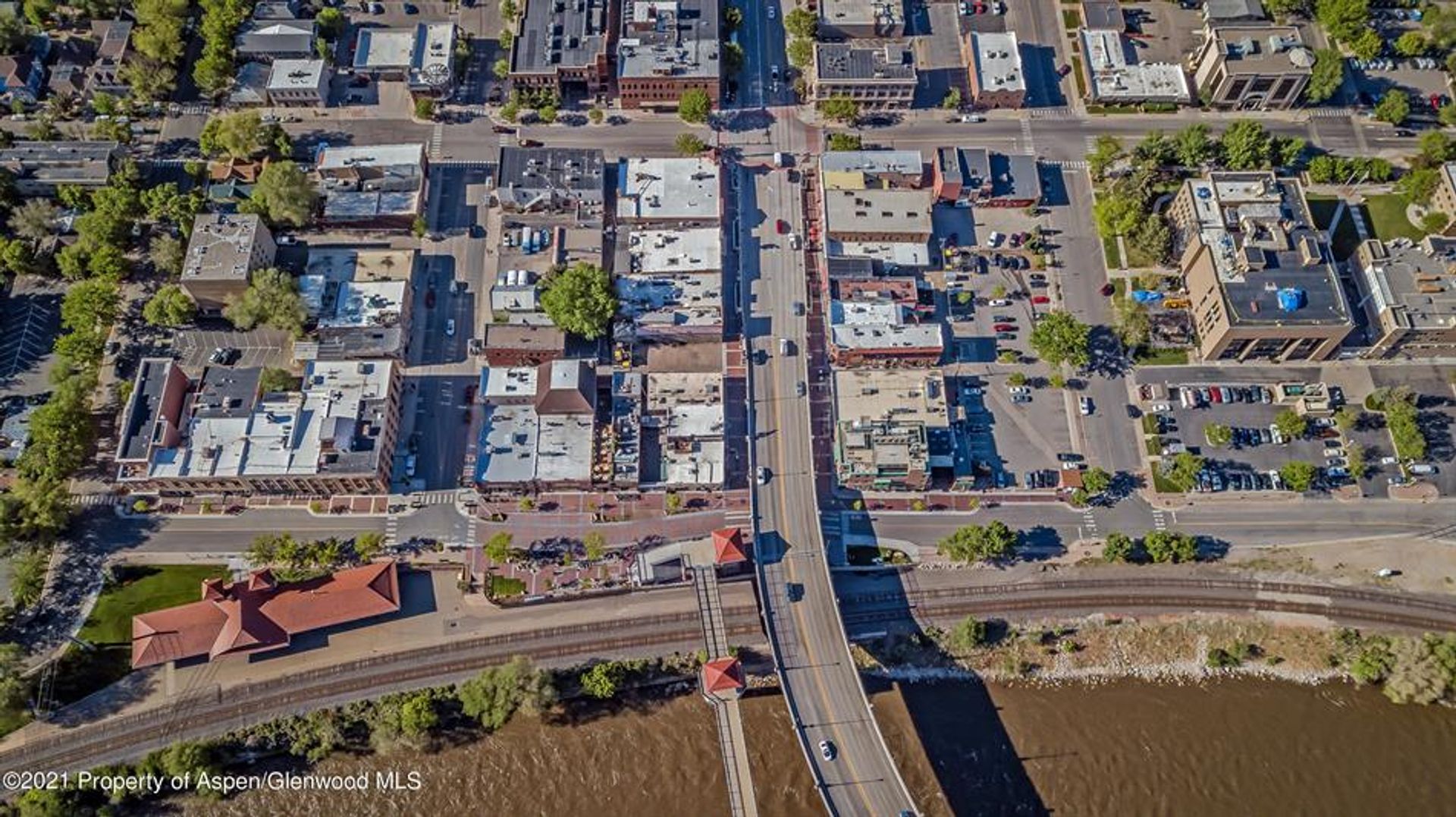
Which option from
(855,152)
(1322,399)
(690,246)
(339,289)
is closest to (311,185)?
(339,289)

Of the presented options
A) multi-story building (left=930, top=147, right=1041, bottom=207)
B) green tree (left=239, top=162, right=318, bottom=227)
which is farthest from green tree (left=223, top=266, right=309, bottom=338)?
multi-story building (left=930, top=147, right=1041, bottom=207)

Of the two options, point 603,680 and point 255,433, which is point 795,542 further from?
point 255,433

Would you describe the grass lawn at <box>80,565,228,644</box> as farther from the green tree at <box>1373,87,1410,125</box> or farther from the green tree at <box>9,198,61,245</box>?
the green tree at <box>1373,87,1410,125</box>

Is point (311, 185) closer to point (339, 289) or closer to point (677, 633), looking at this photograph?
point (339, 289)

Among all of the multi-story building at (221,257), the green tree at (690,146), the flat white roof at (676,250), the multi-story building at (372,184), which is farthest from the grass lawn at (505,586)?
the green tree at (690,146)

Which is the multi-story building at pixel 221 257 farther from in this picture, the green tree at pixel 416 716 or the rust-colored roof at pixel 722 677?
the rust-colored roof at pixel 722 677
